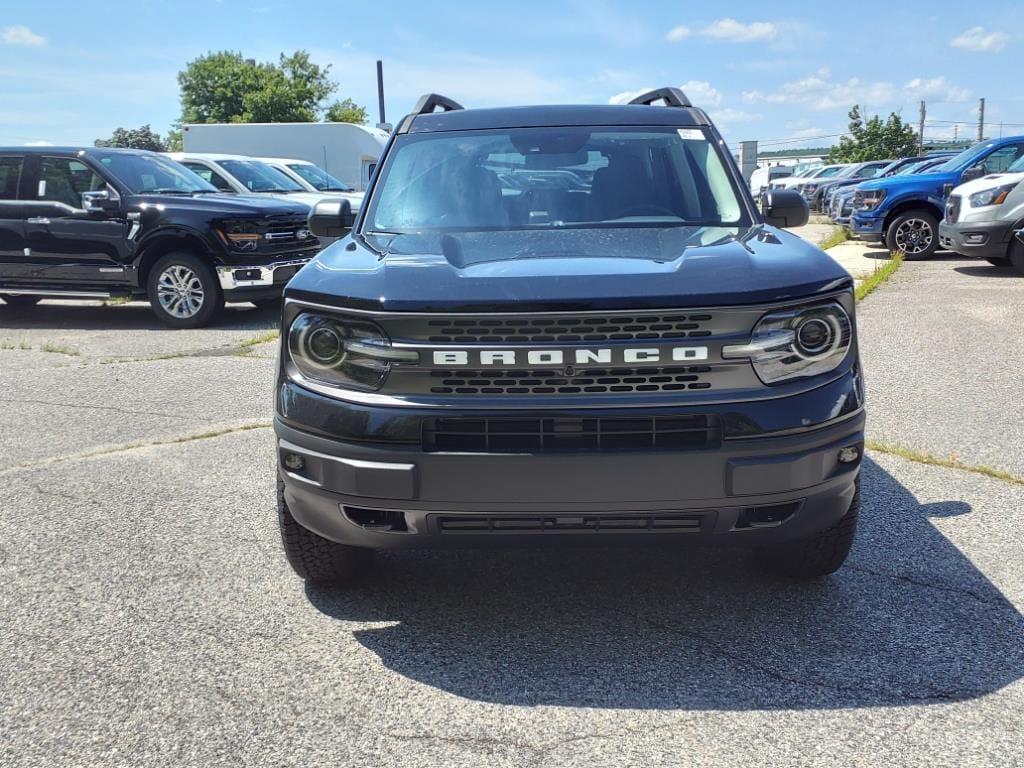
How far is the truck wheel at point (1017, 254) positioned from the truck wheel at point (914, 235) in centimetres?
276

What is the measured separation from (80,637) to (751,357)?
2311 millimetres

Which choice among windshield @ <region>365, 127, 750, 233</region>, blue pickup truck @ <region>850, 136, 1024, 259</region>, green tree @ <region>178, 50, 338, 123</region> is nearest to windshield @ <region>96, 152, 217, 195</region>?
windshield @ <region>365, 127, 750, 233</region>

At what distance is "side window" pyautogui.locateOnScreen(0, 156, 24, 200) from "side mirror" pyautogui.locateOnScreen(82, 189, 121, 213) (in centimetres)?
98

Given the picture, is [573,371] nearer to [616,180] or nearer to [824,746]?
[824,746]

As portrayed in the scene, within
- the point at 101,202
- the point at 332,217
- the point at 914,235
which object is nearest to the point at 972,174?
the point at 914,235

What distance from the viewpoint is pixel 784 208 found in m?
4.51

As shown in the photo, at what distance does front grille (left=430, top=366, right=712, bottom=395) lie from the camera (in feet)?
9.41

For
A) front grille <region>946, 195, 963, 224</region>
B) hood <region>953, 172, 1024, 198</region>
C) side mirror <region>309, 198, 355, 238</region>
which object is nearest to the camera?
side mirror <region>309, 198, 355, 238</region>

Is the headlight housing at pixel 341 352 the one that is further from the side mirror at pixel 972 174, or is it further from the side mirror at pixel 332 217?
the side mirror at pixel 972 174

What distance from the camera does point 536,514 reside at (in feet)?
9.49

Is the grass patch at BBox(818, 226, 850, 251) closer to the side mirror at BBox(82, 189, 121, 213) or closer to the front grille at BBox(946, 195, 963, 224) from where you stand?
the front grille at BBox(946, 195, 963, 224)

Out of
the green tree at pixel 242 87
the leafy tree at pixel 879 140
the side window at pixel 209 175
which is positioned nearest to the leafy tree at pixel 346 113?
the green tree at pixel 242 87

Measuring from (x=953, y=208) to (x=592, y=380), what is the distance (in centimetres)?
1131

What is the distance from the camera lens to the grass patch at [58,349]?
30.3ft
